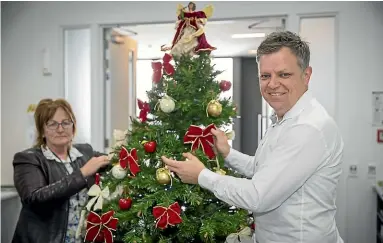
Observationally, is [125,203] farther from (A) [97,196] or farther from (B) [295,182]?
(B) [295,182]

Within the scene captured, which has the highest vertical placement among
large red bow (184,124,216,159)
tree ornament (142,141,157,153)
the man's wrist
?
large red bow (184,124,216,159)

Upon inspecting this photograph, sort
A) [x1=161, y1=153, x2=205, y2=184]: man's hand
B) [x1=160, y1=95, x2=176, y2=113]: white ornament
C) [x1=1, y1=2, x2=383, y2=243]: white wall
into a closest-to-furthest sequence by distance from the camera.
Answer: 1. [x1=161, y1=153, x2=205, y2=184]: man's hand
2. [x1=160, y1=95, x2=176, y2=113]: white ornament
3. [x1=1, y1=2, x2=383, y2=243]: white wall

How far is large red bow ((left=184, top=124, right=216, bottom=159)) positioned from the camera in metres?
1.37

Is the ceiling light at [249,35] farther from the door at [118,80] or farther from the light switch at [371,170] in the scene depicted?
the light switch at [371,170]

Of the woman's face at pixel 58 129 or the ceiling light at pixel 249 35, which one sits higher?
the ceiling light at pixel 249 35

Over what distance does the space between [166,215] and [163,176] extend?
5.2 inches

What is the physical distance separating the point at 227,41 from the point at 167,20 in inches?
104

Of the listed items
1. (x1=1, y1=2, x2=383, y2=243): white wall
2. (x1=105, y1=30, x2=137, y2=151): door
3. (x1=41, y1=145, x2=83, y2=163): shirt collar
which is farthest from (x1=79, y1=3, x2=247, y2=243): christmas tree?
(x1=105, y1=30, x2=137, y2=151): door

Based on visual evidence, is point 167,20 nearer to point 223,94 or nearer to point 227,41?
point 223,94

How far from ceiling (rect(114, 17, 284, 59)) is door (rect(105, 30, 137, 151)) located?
0.15 metres

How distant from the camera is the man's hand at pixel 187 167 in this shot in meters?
1.28

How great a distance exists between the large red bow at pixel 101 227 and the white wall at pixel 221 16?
2004 millimetres

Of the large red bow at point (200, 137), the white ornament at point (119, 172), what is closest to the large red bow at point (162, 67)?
the large red bow at point (200, 137)

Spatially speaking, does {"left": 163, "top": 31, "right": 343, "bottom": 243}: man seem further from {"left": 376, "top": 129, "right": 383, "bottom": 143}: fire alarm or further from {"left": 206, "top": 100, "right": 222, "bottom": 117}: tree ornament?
{"left": 376, "top": 129, "right": 383, "bottom": 143}: fire alarm
